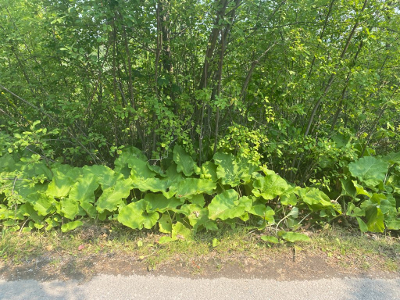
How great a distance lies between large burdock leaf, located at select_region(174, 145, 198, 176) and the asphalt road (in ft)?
4.78

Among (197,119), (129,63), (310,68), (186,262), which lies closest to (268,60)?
Answer: (310,68)

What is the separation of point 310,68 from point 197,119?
5.29 ft

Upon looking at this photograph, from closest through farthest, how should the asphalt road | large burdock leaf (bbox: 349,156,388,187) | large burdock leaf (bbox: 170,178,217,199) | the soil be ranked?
the asphalt road → the soil → large burdock leaf (bbox: 170,178,217,199) → large burdock leaf (bbox: 349,156,388,187)

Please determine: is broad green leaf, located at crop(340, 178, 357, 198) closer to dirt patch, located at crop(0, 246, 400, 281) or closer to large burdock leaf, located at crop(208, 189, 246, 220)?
dirt patch, located at crop(0, 246, 400, 281)

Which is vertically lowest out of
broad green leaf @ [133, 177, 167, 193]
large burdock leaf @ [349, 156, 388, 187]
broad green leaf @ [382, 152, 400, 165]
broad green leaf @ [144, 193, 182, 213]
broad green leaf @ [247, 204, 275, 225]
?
broad green leaf @ [144, 193, 182, 213]

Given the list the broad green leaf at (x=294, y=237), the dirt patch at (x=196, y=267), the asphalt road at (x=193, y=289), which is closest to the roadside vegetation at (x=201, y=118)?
the broad green leaf at (x=294, y=237)

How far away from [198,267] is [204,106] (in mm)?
1903

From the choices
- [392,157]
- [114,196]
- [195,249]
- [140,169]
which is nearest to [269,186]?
[195,249]

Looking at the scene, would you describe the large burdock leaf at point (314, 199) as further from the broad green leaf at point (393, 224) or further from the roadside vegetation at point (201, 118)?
the broad green leaf at point (393, 224)

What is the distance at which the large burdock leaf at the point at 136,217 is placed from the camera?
310cm

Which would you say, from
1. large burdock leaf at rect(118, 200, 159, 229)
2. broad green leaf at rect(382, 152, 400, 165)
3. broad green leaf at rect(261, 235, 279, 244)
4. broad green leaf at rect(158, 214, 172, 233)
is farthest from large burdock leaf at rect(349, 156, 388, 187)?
large burdock leaf at rect(118, 200, 159, 229)

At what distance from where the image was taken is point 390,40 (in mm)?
3439

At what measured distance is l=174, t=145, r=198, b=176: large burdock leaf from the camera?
12.5 feet

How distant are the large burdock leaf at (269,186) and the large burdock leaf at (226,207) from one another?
28cm
